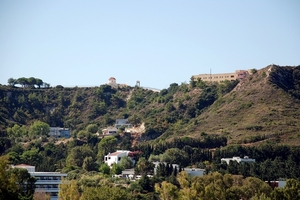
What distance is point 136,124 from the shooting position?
5704 inches

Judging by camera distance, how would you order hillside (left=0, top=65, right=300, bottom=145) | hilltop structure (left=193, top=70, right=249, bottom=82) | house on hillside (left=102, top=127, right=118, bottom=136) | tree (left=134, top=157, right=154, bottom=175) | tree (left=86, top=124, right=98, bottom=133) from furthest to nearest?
hilltop structure (left=193, top=70, right=249, bottom=82), tree (left=86, top=124, right=98, bottom=133), house on hillside (left=102, top=127, right=118, bottom=136), hillside (left=0, top=65, right=300, bottom=145), tree (left=134, top=157, right=154, bottom=175)

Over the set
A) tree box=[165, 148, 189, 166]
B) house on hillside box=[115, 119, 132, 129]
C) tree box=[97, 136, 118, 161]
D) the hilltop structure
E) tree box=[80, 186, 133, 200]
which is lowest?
tree box=[80, 186, 133, 200]

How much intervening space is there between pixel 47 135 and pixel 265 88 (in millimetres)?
40438

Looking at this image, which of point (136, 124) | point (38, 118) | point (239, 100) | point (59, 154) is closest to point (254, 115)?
point (239, 100)

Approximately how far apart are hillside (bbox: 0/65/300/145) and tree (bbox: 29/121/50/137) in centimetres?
489

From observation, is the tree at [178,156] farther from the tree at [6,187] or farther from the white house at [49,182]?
the tree at [6,187]

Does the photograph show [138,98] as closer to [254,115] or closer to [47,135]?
[47,135]

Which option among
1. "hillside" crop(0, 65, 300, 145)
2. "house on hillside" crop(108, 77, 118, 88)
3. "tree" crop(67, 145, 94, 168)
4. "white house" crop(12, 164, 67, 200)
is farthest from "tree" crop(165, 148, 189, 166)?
"house on hillside" crop(108, 77, 118, 88)

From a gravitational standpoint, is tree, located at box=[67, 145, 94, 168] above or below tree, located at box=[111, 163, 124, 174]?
above

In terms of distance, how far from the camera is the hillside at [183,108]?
127000 millimetres

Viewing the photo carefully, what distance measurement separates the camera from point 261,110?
13200cm

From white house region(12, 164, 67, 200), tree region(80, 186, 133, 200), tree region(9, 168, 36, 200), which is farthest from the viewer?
white house region(12, 164, 67, 200)

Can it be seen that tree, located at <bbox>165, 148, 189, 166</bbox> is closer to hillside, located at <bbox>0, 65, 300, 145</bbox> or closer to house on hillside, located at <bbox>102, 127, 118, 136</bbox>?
hillside, located at <bbox>0, 65, 300, 145</bbox>

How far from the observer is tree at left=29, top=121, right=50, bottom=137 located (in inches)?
5512
